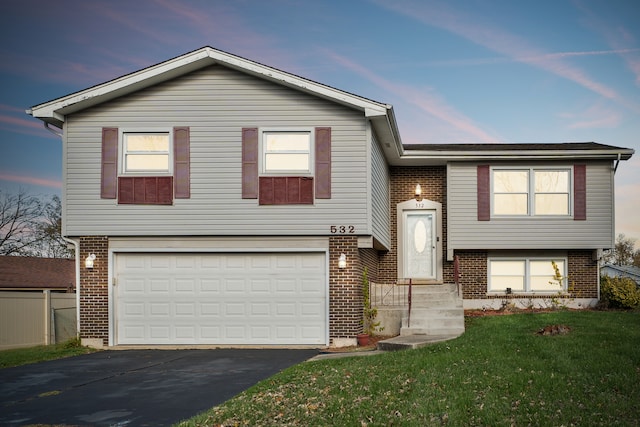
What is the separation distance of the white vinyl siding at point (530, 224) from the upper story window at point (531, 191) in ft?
0.73

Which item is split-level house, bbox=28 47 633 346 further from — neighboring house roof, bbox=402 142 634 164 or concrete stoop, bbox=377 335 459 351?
neighboring house roof, bbox=402 142 634 164

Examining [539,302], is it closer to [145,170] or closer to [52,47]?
[145,170]

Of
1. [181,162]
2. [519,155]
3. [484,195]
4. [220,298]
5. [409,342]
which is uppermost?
[519,155]

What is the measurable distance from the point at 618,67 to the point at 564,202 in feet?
14.3

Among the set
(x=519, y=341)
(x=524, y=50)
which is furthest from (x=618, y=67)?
(x=519, y=341)

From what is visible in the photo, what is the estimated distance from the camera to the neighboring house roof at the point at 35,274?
92.5ft

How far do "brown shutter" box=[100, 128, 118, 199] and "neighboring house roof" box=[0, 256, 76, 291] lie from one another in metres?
13.9

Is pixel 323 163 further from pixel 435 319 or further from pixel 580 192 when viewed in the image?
pixel 580 192

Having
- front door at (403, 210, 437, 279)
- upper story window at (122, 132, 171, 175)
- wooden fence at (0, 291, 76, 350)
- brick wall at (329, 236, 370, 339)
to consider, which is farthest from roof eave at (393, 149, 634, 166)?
wooden fence at (0, 291, 76, 350)

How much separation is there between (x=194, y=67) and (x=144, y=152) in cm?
245

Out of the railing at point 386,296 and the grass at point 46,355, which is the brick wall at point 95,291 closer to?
the grass at point 46,355

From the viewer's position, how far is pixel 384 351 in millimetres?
13617

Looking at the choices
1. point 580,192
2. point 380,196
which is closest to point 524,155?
point 580,192

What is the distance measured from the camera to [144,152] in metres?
16.4
